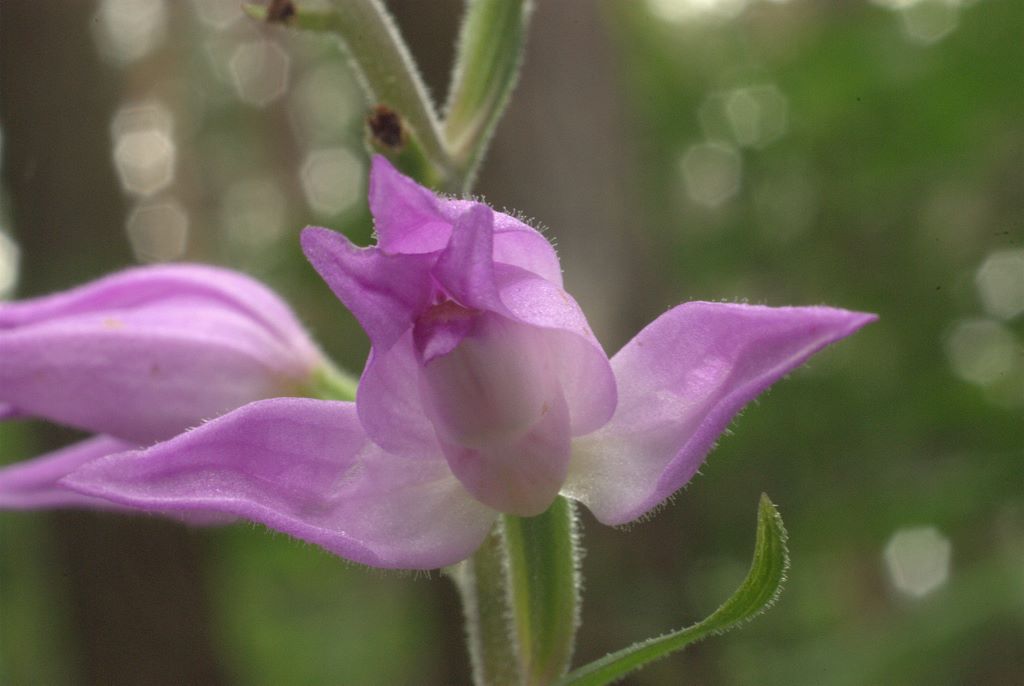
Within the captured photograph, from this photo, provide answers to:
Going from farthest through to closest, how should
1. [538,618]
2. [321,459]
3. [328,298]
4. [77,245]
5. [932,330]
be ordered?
[328,298]
[77,245]
[932,330]
[538,618]
[321,459]

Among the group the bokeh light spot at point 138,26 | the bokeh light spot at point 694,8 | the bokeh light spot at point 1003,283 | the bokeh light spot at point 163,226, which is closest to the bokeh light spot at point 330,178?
the bokeh light spot at point 163,226

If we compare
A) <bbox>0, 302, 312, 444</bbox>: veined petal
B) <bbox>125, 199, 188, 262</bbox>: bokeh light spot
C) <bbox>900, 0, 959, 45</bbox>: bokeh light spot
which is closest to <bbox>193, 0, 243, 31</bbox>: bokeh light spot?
<bbox>125, 199, 188, 262</bbox>: bokeh light spot

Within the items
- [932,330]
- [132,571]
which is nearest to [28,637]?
[132,571]

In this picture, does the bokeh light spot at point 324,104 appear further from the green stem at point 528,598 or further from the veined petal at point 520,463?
the veined petal at point 520,463

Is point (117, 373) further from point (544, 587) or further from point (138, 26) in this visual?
point (138, 26)

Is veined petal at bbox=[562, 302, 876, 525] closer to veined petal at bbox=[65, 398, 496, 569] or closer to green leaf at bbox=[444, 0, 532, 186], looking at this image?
veined petal at bbox=[65, 398, 496, 569]

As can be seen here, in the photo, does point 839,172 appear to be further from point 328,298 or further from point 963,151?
point 328,298
